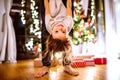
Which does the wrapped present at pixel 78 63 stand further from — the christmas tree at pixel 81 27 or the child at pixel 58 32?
the christmas tree at pixel 81 27

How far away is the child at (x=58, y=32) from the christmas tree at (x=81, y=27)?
5.25ft

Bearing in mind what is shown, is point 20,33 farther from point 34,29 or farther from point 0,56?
point 0,56

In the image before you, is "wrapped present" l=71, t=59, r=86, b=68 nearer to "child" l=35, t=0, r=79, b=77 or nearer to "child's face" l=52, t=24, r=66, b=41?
"child" l=35, t=0, r=79, b=77

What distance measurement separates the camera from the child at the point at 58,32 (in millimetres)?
2719

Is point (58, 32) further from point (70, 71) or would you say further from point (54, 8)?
point (70, 71)

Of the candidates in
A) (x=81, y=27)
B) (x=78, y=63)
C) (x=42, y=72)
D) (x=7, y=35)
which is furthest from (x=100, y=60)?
(x=7, y=35)

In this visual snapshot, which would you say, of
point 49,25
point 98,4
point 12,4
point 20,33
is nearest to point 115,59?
point 98,4

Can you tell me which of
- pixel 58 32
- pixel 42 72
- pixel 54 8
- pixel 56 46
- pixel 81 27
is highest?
pixel 54 8

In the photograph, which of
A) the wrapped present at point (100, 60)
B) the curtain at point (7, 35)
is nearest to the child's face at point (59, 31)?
the wrapped present at point (100, 60)

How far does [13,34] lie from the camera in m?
4.20

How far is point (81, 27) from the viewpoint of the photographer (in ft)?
14.5

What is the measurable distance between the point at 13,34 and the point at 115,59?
2.02m

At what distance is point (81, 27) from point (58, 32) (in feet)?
5.79

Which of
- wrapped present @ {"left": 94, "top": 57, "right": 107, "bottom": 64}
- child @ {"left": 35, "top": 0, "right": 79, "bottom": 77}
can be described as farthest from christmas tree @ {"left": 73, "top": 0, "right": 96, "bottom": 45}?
child @ {"left": 35, "top": 0, "right": 79, "bottom": 77}
